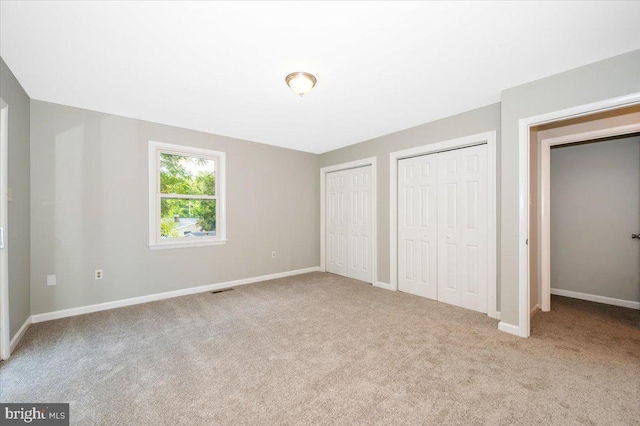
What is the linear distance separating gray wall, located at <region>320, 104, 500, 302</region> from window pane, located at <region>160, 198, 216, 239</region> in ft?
8.58

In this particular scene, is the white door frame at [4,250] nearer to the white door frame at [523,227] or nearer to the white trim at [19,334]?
the white trim at [19,334]

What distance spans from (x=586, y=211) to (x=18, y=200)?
23.5ft

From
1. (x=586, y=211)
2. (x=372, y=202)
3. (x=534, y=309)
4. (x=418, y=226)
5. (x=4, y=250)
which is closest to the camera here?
(x=4, y=250)

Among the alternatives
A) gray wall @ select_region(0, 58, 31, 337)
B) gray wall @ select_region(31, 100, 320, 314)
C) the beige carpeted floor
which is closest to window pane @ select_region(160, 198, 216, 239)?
gray wall @ select_region(31, 100, 320, 314)

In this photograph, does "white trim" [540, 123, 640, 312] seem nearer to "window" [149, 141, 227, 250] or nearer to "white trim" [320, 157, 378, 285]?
"white trim" [320, 157, 378, 285]

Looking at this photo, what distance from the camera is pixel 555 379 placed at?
1.97m

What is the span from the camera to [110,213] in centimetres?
352

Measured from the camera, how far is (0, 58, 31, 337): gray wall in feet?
8.09

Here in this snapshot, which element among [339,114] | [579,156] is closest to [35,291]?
[339,114]

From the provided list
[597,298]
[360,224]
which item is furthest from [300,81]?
[597,298]

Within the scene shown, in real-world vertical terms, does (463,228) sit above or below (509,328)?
above

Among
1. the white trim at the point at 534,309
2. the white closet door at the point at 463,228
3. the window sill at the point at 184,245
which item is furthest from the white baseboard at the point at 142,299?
the white trim at the point at 534,309

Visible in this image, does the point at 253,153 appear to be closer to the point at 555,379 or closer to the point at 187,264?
the point at 187,264

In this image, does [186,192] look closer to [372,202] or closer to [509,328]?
[372,202]
